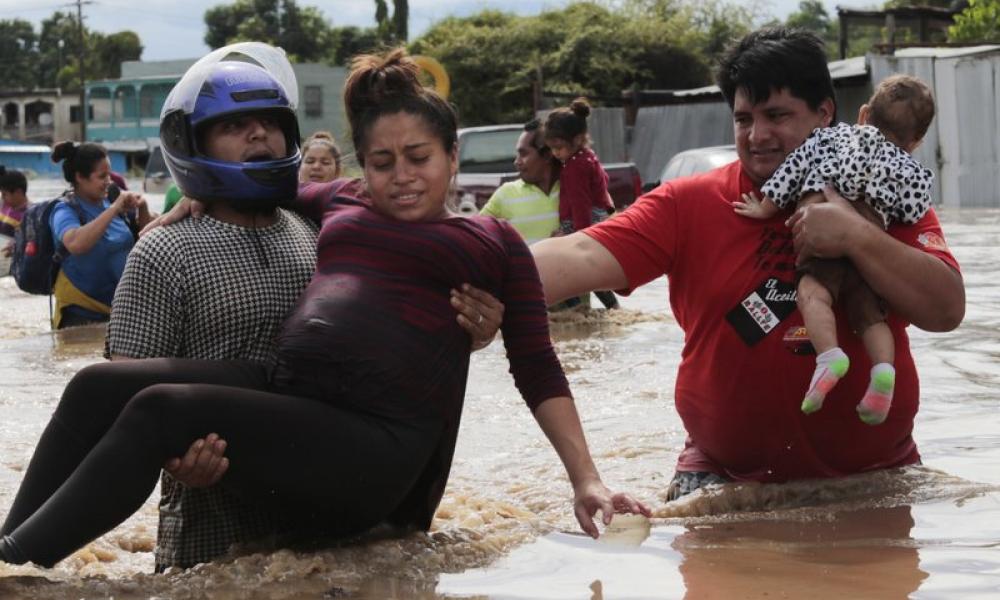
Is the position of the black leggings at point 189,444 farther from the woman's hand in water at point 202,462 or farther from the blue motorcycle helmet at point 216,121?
the blue motorcycle helmet at point 216,121

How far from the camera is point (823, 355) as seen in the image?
14.2 feet

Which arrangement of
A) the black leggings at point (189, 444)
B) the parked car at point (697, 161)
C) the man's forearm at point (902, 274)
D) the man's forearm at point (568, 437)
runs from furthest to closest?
the parked car at point (697, 161)
the man's forearm at point (902, 274)
the man's forearm at point (568, 437)
the black leggings at point (189, 444)

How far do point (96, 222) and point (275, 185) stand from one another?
23.4 feet

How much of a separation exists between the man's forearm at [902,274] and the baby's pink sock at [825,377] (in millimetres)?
248

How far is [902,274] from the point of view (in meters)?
4.37

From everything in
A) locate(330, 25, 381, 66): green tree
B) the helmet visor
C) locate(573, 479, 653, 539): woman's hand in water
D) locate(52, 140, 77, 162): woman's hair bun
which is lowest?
locate(573, 479, 653, 539): woman's hand in water

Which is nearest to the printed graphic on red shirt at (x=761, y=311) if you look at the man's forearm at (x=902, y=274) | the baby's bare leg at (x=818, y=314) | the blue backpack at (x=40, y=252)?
the baby's bare leg at (x=818, y=314)

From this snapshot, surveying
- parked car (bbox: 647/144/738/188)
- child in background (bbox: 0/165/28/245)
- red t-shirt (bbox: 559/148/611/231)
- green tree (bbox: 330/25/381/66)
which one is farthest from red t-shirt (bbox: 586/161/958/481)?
green tree (bbox: 330/25/381/66)

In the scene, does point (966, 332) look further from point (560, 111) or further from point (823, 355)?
point (823, 355)

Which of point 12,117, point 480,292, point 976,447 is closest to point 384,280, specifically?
point 480,292

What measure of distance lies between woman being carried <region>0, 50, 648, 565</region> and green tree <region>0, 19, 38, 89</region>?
121535 millimetres

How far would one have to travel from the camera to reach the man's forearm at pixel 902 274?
172 inches

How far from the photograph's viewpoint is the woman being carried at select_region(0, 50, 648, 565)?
341 centimetres

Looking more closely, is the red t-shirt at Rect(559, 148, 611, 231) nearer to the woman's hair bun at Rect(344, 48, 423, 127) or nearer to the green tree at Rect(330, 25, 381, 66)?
the woman's hair bun at Rect(344, 48, 423, 127)
